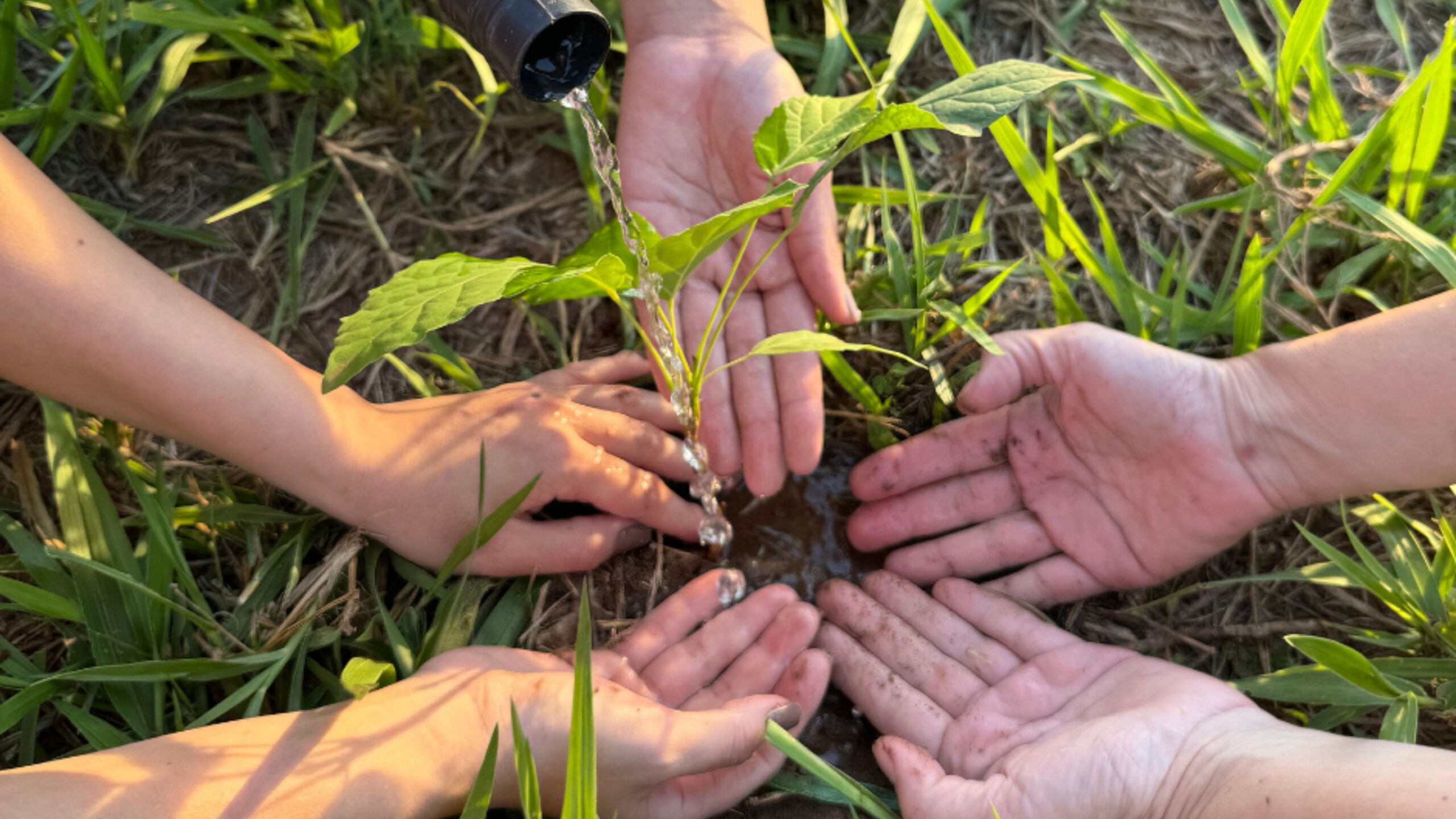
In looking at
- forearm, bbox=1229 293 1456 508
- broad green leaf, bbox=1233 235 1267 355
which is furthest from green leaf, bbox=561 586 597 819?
broad green leaf, bbox=1233 235 1267 355

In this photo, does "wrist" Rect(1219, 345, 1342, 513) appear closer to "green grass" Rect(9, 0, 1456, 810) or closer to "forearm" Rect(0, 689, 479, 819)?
"green grass" Rect(9, 0, 1456, 810)

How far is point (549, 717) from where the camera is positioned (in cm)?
128

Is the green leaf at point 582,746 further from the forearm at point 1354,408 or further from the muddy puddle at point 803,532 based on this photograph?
the forearm at point 1354,408

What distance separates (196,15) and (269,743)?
120cm

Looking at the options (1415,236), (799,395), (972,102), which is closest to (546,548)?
(799,395)

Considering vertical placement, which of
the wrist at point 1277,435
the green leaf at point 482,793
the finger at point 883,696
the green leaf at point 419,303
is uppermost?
the green leaf at point 419,303

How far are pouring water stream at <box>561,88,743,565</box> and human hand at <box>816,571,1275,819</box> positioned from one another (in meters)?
Result: 0.20

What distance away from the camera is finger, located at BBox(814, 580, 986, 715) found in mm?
1485

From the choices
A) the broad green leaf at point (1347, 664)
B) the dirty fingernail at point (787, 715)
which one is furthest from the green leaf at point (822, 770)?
the broad green leaf at point (1347, 664)

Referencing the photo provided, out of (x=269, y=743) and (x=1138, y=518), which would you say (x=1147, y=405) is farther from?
(x=269, y=743)

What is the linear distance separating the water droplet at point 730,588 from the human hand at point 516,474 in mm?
92

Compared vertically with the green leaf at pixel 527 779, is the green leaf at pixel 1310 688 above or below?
below

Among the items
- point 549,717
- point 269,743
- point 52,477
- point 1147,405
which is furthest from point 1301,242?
point 52,477

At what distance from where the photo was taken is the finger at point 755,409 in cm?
154
